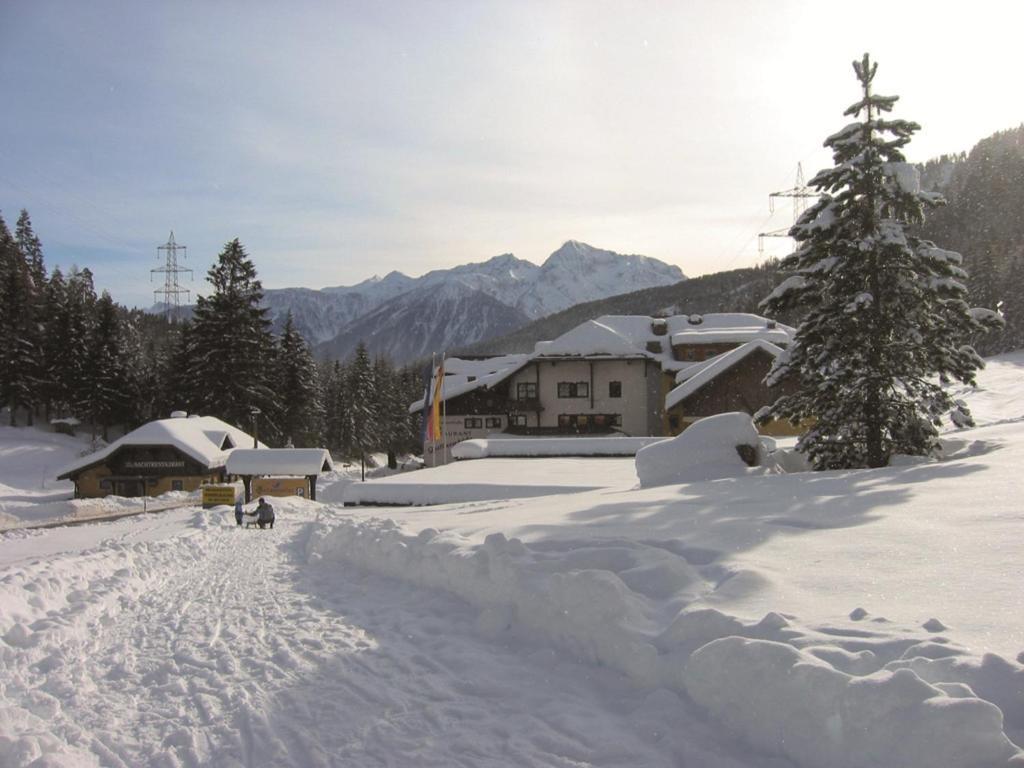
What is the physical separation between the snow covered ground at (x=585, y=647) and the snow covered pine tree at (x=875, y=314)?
12.8ft

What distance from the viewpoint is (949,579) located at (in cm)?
588

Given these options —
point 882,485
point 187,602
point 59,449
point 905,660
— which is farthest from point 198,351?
point 905,660

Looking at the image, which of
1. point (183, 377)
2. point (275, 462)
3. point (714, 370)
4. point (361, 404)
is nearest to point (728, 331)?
point (714, 370)

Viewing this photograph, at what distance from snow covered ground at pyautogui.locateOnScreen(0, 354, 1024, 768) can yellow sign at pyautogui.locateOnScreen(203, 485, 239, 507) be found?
72.9ft

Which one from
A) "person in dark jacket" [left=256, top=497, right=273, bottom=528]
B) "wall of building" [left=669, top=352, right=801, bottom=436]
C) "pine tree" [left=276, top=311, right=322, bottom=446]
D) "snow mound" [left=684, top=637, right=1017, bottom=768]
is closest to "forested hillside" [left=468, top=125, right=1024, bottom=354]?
"wall of building" [left=669, top=352, right=801, bottom=436]

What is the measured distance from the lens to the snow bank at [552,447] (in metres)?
33.1

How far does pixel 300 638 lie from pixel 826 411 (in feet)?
40.8

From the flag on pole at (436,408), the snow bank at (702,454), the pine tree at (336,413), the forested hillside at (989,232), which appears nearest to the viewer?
the snow bank at (702,454)

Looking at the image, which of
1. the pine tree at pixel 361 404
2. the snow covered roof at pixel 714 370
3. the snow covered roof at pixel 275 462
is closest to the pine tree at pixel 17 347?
the pine tree at pixel 361 404

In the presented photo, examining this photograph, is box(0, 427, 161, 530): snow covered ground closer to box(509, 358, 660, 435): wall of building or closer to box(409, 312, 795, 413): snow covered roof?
box(409, 312, 795, 413): snow covered roof

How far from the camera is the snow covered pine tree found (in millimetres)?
14672

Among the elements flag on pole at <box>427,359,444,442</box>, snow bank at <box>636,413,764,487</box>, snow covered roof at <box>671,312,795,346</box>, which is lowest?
snow bank at <box>636,413,764,487</box>

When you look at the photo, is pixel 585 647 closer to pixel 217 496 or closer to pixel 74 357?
pixel 217 496

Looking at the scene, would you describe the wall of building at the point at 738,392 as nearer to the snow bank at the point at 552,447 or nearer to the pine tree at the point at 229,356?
the snow bank at the point at 552,447
